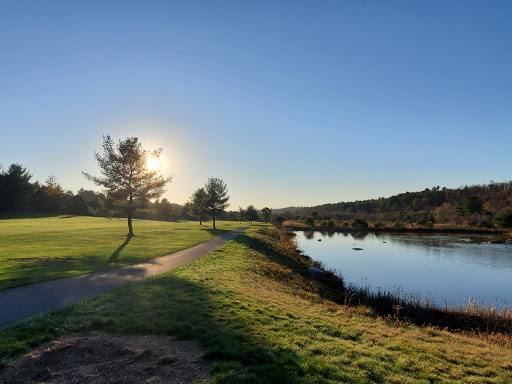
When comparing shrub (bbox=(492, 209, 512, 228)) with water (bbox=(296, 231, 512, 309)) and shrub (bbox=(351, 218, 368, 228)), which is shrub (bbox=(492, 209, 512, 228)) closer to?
water (bbox=(296, 231, 512, 309))

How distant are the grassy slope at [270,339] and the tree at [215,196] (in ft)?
123

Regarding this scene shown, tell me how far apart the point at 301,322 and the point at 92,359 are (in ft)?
17.5

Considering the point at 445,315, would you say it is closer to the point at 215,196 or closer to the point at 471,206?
the point at 215,196

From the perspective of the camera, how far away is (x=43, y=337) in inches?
230

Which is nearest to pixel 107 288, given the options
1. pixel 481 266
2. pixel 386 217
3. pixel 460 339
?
pixel 460 339

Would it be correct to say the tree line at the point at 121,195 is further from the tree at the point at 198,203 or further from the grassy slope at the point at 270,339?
the grassy slope at the point at 270,339

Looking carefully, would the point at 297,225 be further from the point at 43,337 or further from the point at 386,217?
the point at 43,337

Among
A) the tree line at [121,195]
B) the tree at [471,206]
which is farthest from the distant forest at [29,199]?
the tree at [471,206]

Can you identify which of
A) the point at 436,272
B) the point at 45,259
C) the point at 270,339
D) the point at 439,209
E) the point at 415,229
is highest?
the point at 439,209

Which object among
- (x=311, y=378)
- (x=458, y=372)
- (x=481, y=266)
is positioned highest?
(x=311, y=378)

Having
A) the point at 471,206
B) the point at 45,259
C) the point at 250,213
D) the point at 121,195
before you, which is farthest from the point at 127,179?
the point at 471,206

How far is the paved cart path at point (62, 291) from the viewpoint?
7621mm

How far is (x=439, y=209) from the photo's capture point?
85.6 m

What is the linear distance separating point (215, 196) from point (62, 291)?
38590 millimetres
